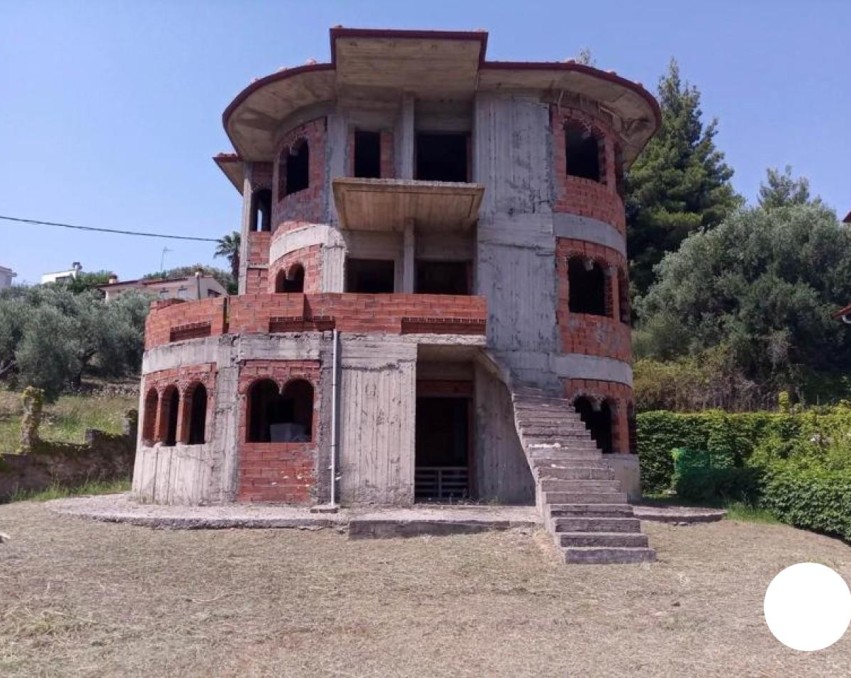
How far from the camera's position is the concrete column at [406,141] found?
1759 cm

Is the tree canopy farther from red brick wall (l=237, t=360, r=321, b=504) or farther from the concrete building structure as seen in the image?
red brick wall (l=237, t=360, r=321, b=504)

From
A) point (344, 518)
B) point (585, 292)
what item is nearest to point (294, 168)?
point (585, 292)

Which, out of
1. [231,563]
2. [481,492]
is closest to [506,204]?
[481,492]

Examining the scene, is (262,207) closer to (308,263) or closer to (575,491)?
(308,263)

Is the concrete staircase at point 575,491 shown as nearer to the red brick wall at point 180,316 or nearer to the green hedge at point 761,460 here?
the green hedge at point 761,460

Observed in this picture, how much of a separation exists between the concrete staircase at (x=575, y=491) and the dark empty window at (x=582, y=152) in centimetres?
726

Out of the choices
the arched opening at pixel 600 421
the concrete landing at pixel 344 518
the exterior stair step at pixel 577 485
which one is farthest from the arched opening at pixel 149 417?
the arched opening at pixel 600 421

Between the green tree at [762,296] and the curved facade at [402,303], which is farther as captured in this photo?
the green tree at [762,296]

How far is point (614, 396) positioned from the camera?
17656mm

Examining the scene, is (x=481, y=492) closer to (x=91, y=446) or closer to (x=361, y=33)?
(x=361, y=33)

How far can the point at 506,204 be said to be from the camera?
17.4 m

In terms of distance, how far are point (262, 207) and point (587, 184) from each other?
9.23 m

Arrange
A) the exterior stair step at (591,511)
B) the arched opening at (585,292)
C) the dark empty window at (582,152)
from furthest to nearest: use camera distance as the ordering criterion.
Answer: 1. the arched opening at (585,292)
2. the dark empty window at (582,152)
3. the exterior stair step at (591,511)

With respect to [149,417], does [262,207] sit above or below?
above
